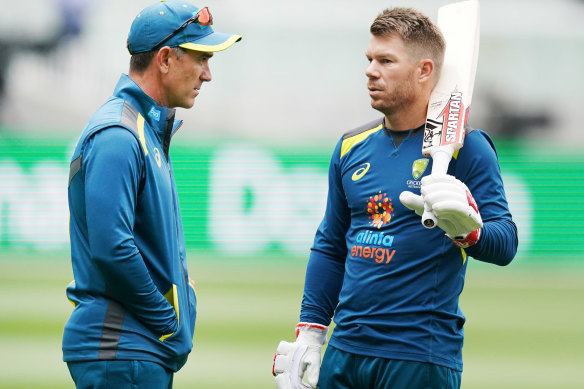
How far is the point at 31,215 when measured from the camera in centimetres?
978

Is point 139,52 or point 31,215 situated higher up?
point 139,52

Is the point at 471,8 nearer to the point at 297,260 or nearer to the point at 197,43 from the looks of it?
the point at 197,43

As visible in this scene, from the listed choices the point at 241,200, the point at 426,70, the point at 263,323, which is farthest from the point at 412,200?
the point at 241,200

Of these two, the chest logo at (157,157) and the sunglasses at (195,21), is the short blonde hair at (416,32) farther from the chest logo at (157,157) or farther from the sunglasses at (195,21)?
the chest logo at (157,157)

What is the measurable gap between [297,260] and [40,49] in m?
4.92

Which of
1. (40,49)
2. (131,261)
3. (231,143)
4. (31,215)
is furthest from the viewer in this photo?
(40,49)

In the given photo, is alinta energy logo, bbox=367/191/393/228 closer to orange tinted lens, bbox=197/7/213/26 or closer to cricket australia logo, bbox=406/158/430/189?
cricket australia logo, bbox=406/158/430/189

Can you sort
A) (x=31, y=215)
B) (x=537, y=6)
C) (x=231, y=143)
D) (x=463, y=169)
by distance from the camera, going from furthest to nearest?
1. (x=537, y=6)
2. (x=231, y=143)
3. (x=31, y=215)
4. (x=463, y=169)

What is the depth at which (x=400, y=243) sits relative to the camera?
8.48 ft

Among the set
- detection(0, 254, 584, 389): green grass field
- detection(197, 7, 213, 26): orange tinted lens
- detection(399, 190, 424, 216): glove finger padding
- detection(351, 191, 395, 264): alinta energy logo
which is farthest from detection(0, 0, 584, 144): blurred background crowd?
detection(399, 190, 424, 216): glove finger padding

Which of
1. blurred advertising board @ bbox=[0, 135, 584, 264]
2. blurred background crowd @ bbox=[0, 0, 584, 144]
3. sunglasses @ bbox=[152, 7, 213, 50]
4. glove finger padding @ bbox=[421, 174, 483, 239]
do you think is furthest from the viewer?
blurred background crowd @ bbox=[0, 0, 584, 144]

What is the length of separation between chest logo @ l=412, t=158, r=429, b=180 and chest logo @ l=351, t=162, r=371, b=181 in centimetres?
16

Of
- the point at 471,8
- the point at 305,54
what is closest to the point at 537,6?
the point at 305,54

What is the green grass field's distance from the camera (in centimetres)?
545
